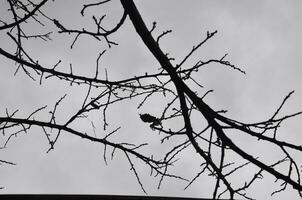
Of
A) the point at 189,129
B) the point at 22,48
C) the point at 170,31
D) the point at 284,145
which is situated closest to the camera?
the point at 284,145

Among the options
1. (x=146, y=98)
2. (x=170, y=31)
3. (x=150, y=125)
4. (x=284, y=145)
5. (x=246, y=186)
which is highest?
(x=170, y=31)

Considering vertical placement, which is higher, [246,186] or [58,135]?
[58,135]

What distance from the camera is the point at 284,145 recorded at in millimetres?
2846

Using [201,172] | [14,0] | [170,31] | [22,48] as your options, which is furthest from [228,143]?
[14,0]

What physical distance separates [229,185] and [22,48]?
2.35 metres

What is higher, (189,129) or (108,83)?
(108,83)

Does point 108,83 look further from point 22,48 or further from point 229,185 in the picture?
point 229,185

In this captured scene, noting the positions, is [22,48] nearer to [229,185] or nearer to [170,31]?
[170,31]

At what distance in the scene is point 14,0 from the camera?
14.0 ft

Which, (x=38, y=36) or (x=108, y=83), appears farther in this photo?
(x=38, y=36)

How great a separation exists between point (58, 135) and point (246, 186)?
1.73 metres

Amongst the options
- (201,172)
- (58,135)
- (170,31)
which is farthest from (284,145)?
(58,135)

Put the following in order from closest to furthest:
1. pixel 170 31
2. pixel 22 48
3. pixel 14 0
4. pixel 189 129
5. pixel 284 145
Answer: pixel 284 145, pixel 170 31, pixel 189 129, pixel 22 48, pixel 14 0

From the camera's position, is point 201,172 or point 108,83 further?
point 108,83
